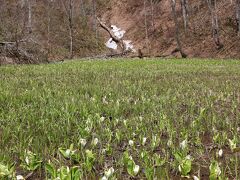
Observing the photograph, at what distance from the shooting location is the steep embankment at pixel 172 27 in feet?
137

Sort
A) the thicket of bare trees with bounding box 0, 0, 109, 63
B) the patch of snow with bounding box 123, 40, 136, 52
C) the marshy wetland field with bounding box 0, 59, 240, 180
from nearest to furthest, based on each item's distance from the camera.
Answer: the marshy wetland field with bounding box 0, 59, 240, 180, the thicket of bare trees with bounding box 0, 0, 109, 63, the patch of snow with bounding box 123, 40, 136, 52

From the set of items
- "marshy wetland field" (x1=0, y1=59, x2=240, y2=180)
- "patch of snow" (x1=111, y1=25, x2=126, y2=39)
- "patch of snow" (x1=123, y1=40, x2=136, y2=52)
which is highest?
"patch of snow" (x1=111, y1=25, x2=126, y2=39)

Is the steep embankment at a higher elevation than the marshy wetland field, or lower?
higher

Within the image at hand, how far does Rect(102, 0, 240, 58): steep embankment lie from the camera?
41625 mm

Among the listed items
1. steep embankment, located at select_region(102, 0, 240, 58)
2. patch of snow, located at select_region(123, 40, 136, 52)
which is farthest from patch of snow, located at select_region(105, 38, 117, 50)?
steep embankment, located at select_region(102, 0, 240, 58)

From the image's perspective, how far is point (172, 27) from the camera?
5553 cm

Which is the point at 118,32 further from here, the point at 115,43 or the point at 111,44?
the point at 111,44

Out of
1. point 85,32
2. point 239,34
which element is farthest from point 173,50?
point 85,32

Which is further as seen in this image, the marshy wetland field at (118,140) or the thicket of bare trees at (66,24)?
the thicket of bare trees at (66,24)

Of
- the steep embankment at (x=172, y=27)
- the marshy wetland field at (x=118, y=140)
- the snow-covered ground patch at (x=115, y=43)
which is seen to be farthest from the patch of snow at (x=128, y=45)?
the marshy wetland field at (x=118, y=140)

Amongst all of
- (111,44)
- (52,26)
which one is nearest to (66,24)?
(52,26)

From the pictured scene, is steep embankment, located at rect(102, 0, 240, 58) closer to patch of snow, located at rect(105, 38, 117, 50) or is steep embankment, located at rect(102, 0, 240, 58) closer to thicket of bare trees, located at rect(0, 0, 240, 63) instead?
thicket of bare trees, located at rect(0, 0, 240, 63)

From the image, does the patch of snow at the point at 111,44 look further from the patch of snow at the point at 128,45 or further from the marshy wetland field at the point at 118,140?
the marshy wetland field at the point at 118,140

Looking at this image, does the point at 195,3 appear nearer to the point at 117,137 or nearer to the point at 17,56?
the point at 17,56
